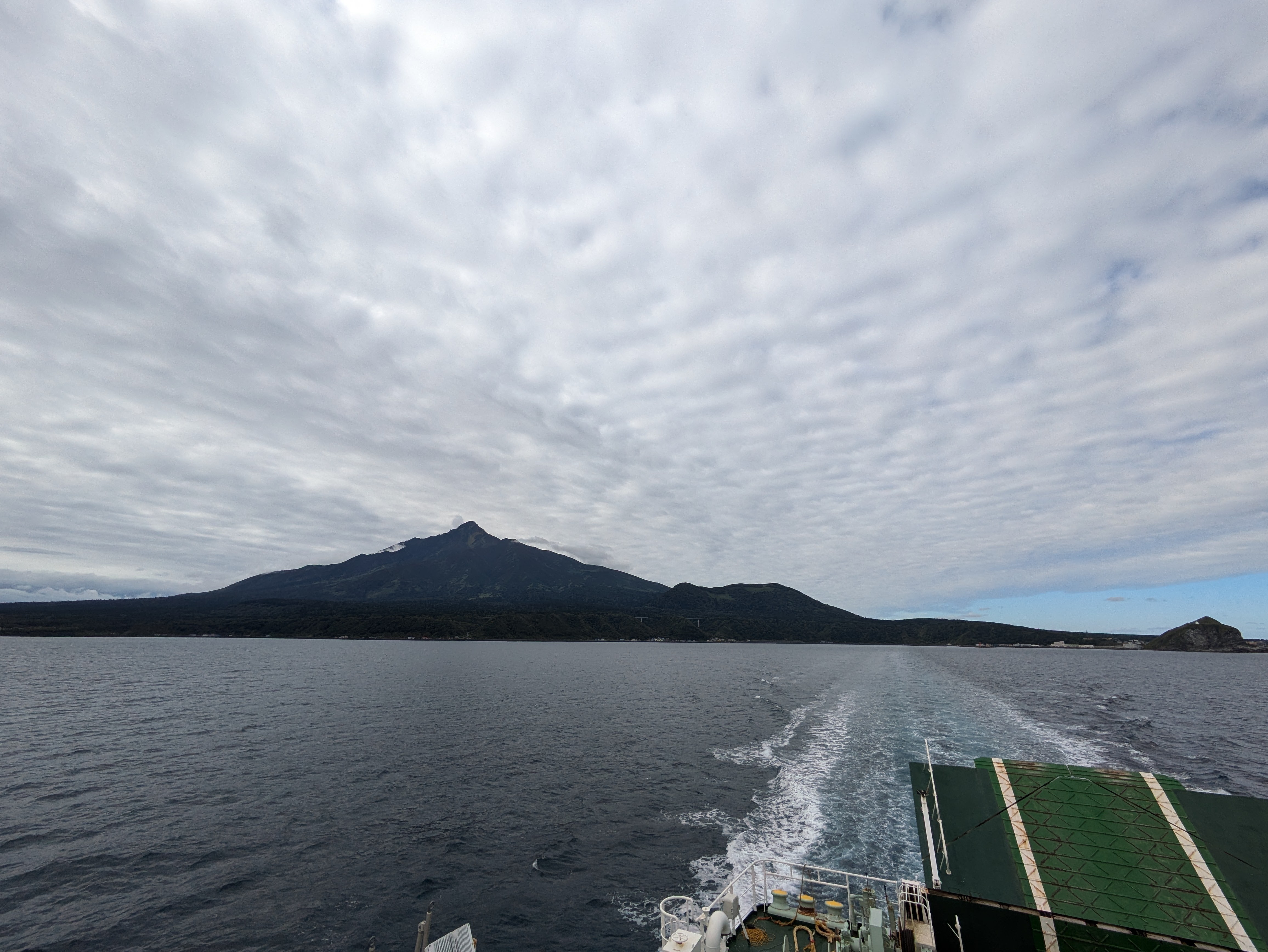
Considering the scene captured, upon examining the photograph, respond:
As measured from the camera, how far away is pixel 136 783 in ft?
137

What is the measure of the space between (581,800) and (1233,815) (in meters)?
34.2

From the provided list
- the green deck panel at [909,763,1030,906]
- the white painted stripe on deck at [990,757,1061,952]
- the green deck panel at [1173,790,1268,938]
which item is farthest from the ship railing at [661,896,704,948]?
the green deck panel at [1173,790,1268,938]

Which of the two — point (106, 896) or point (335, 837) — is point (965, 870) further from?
point (106, 896)

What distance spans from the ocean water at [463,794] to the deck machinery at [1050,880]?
8.39 m

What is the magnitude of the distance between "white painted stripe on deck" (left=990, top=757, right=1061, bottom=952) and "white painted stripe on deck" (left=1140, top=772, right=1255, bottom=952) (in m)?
3.74

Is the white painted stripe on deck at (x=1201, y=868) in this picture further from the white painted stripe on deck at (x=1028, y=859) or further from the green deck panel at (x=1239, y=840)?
the white painted stripe on deck at (x=1028, y=859)

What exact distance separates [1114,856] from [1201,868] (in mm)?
1887

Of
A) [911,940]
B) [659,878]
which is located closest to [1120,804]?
[911,940]

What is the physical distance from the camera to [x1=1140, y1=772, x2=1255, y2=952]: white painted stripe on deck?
13.8 m

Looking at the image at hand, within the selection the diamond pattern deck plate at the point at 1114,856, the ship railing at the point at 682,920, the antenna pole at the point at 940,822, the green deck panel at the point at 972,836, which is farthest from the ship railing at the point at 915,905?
the ship railing at the point at 682,920

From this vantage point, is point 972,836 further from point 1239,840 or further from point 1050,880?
point 1239,840

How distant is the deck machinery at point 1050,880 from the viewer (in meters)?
14.6

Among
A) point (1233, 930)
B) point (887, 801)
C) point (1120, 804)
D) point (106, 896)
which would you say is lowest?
point (106, 896)

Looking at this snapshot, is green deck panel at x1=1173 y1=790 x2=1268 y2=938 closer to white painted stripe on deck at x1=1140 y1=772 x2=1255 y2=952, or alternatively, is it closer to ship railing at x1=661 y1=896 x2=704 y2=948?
white painted stripe on deck at x1=1140 y1=772 x2=1255 y2=952
